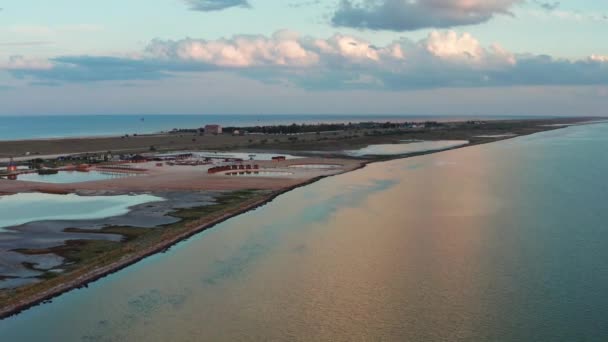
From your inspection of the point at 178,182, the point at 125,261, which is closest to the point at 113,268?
the point at 125,261

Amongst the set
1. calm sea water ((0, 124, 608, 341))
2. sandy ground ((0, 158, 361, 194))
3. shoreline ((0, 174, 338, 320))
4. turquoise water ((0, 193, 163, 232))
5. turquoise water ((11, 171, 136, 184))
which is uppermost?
turquoise water ((11, 171, 136, 184))

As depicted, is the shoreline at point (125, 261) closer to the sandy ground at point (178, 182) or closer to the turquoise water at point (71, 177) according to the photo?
the sandy ground at point (178, 182)

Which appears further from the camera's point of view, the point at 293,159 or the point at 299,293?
the point at 293,159

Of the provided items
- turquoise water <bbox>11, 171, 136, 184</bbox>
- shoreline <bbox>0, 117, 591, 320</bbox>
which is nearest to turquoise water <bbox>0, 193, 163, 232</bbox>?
shoreline <bbox>0, 117, 591, 320</bbox>

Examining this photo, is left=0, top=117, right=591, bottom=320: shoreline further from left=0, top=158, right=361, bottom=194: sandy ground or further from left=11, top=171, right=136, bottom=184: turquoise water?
left=11, top=171, right=136, bottom=184: turquoise water

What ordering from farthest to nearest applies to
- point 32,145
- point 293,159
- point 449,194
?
point 32,145, point 293,159, point 449,194

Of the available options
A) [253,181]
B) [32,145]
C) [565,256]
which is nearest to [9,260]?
[565,256]

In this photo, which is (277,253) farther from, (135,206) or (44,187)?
(44,187)
